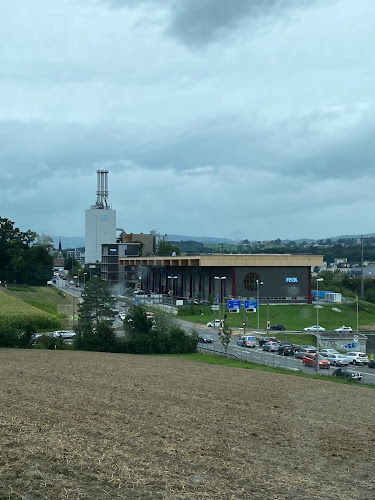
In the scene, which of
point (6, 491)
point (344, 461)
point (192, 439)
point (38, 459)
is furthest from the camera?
point (192, 439)

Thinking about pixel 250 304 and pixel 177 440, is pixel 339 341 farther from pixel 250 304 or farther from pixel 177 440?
pixel 177 440

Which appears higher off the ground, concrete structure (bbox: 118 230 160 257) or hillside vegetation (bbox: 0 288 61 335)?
concrete structure (bbox: 118 230 160 257)

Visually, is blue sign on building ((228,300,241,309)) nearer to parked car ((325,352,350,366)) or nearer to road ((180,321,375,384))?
road ((180,321,375,384))

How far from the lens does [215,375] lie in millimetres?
31281

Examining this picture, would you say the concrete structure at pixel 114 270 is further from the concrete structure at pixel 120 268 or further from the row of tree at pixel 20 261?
the row of tree at pixel 20 261

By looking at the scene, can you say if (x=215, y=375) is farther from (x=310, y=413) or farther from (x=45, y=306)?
(x=45, y=306)

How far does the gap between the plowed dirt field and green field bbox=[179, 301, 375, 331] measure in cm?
4491

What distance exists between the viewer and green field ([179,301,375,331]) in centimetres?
7156

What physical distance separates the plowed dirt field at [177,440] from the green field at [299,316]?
147ft

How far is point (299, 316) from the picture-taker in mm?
77938

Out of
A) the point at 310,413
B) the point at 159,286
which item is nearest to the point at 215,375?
the point at 310,413

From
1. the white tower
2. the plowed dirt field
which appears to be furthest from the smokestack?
the plowed dirt field

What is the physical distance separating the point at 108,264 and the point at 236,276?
36794mm

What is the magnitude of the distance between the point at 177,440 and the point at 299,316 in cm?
6461
